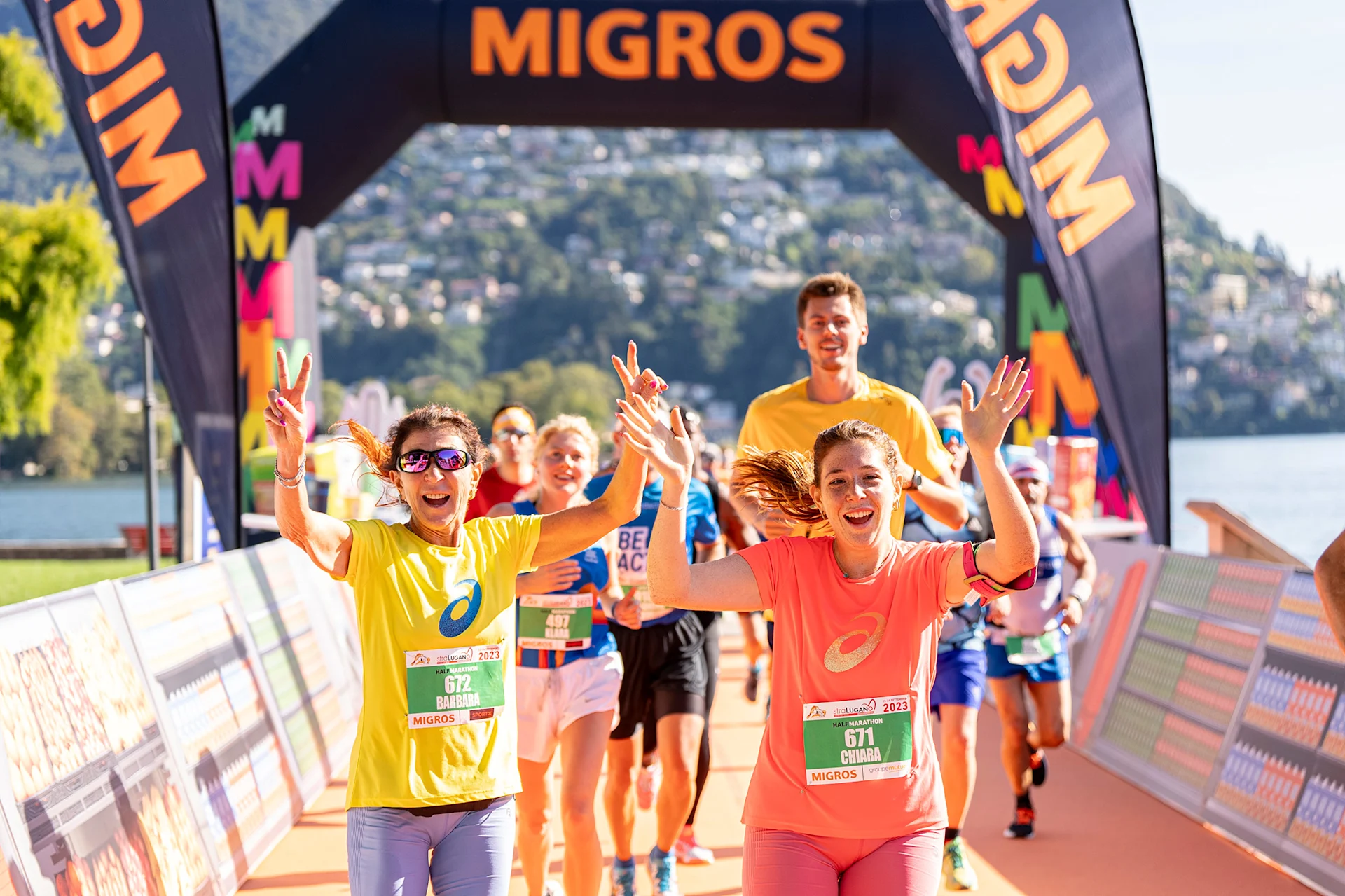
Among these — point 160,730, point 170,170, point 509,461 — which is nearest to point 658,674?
point 509,461

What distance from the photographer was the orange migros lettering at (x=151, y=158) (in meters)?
7.38

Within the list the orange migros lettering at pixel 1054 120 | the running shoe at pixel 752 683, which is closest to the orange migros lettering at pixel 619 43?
the orange migros lettering at pixel 1054 120

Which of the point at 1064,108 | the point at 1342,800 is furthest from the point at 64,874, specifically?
the point at 1064,108

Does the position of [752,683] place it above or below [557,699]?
below

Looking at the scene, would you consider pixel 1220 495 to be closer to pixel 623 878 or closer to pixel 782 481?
pixel 623 878

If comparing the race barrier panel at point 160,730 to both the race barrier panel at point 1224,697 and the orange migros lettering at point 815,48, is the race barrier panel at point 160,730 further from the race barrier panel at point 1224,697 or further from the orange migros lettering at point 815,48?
the orange migros lettering at point 815,48

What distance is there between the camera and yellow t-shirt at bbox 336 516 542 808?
3.25 meters

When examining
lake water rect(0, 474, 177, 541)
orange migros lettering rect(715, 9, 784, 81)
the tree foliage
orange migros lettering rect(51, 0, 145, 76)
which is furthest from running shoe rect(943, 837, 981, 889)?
lake water rect(0, 474, 177, 541)

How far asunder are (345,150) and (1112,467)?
25.1 feet

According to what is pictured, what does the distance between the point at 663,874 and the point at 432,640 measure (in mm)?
2549

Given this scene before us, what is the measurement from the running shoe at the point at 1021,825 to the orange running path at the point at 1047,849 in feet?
0.21

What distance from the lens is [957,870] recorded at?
227 inches

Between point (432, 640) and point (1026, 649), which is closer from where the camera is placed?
point (432, 640)

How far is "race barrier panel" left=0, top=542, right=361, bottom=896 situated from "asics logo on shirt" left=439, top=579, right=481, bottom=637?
139 centimetres
